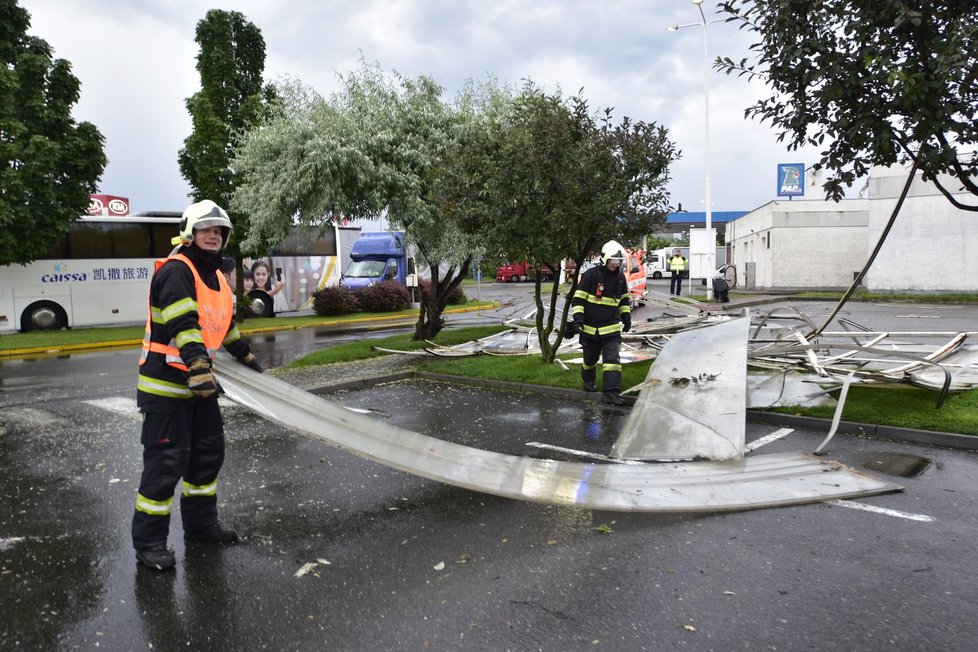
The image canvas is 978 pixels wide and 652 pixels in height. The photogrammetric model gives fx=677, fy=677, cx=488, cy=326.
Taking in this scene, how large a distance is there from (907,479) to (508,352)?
7.53m

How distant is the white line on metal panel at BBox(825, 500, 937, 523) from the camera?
4395 mm

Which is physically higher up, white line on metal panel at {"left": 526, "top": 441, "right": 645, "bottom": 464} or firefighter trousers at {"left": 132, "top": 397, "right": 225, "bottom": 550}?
firefighter trousers at {"left": 132, "top": 397, "right": 225, "bottom": 550}

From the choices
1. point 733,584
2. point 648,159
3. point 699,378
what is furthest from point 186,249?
point 648,159

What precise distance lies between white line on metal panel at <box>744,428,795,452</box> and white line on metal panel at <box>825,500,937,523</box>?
1.35m

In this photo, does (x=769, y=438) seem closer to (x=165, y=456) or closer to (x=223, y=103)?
(x=165, y=456)

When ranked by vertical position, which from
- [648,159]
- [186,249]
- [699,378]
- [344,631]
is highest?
[648,159]

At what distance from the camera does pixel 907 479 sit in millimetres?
5238

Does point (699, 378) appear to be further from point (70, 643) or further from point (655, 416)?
point (70, 643)

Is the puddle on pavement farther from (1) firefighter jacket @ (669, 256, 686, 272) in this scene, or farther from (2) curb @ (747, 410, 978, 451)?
(1) firefighter jacket @ (669, 256, 686, 272)

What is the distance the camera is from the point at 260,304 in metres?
25.3

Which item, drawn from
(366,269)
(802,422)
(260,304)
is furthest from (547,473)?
(366,269)

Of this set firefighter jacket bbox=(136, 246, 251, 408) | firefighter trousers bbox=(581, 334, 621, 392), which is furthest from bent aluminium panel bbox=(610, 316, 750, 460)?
firefighter jacket bbox=(136, 246, 251, 408)

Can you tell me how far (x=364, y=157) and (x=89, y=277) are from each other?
12924 mm

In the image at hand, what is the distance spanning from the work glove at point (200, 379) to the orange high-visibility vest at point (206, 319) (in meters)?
0.12
